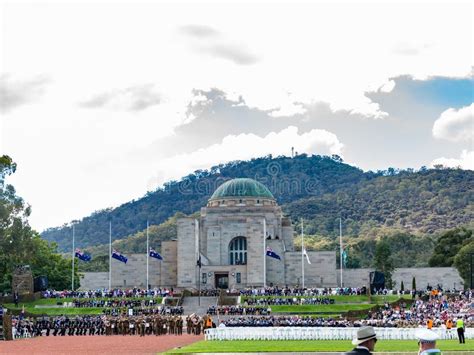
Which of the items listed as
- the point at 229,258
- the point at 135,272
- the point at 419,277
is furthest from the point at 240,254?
the point at 419,277

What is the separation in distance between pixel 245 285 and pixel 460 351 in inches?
2323

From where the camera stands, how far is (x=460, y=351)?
32.0 meters

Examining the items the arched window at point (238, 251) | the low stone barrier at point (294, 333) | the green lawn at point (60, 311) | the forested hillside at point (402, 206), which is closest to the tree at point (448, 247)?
the arched window at point (238, 251)

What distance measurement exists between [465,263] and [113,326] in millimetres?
46350

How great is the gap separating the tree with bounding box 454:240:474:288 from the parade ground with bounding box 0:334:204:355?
4616cm

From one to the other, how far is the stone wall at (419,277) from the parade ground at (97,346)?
4495cm

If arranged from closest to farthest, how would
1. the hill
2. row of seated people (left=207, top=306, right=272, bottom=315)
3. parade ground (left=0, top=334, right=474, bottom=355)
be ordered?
parade ground (left=0, top=334, right=474, bottom=355) < row of seated people (left=207, top=306, right=272, bottom=315) < the hill

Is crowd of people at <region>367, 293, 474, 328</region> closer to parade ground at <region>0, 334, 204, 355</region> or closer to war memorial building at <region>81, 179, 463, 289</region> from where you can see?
parade ground at <region>0, 334, 204, 355</region>

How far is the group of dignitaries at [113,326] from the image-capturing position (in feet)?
178

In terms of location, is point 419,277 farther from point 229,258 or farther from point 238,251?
point 229,258

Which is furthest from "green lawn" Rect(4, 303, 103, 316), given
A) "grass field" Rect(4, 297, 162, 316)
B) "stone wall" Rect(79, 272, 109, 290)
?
"stone wall" Rect(79, 272, 109, 290)

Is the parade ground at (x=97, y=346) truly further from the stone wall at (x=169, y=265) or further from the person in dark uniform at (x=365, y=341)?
the stone wall at (x=169, y=265)

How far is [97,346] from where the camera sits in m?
42.0

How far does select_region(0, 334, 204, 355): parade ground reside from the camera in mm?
37781
